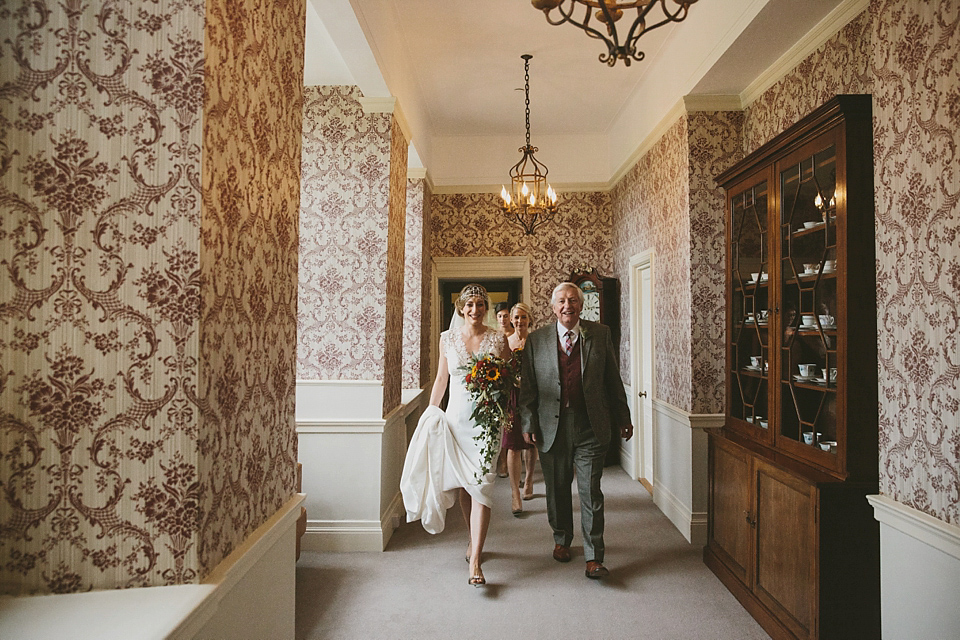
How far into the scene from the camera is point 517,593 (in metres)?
3.07

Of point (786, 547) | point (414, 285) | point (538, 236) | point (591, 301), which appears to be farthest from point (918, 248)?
point (538, 236)

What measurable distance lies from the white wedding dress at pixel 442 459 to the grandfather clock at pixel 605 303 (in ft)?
9.54

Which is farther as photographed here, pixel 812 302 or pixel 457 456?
pixel 457 456

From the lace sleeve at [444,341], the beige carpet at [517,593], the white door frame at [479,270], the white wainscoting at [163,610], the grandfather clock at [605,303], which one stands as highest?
the white door frame at [479,270]

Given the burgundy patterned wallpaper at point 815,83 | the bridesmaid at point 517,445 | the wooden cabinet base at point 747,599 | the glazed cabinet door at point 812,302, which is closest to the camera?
the glazed cabinet door at point 812,302

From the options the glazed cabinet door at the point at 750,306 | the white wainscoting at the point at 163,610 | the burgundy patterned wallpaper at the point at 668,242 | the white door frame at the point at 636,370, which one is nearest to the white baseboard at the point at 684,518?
the burgundy patterned wallpaper at the point at 668,242

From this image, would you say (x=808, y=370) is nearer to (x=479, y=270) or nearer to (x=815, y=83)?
(x=815, y=83)

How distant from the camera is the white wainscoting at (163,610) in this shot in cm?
102

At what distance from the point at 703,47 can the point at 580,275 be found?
9.90ft

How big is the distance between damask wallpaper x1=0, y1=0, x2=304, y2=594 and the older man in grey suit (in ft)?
8.12

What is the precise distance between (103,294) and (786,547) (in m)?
2.68

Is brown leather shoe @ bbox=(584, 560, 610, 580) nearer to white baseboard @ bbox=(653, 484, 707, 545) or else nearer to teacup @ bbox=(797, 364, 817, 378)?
white baseboard @ bbox=(653, 484, 707, 545)

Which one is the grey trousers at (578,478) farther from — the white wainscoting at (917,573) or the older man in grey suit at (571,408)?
the white wainscoting at (917,573)

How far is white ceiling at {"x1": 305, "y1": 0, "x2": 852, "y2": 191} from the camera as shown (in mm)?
3064
